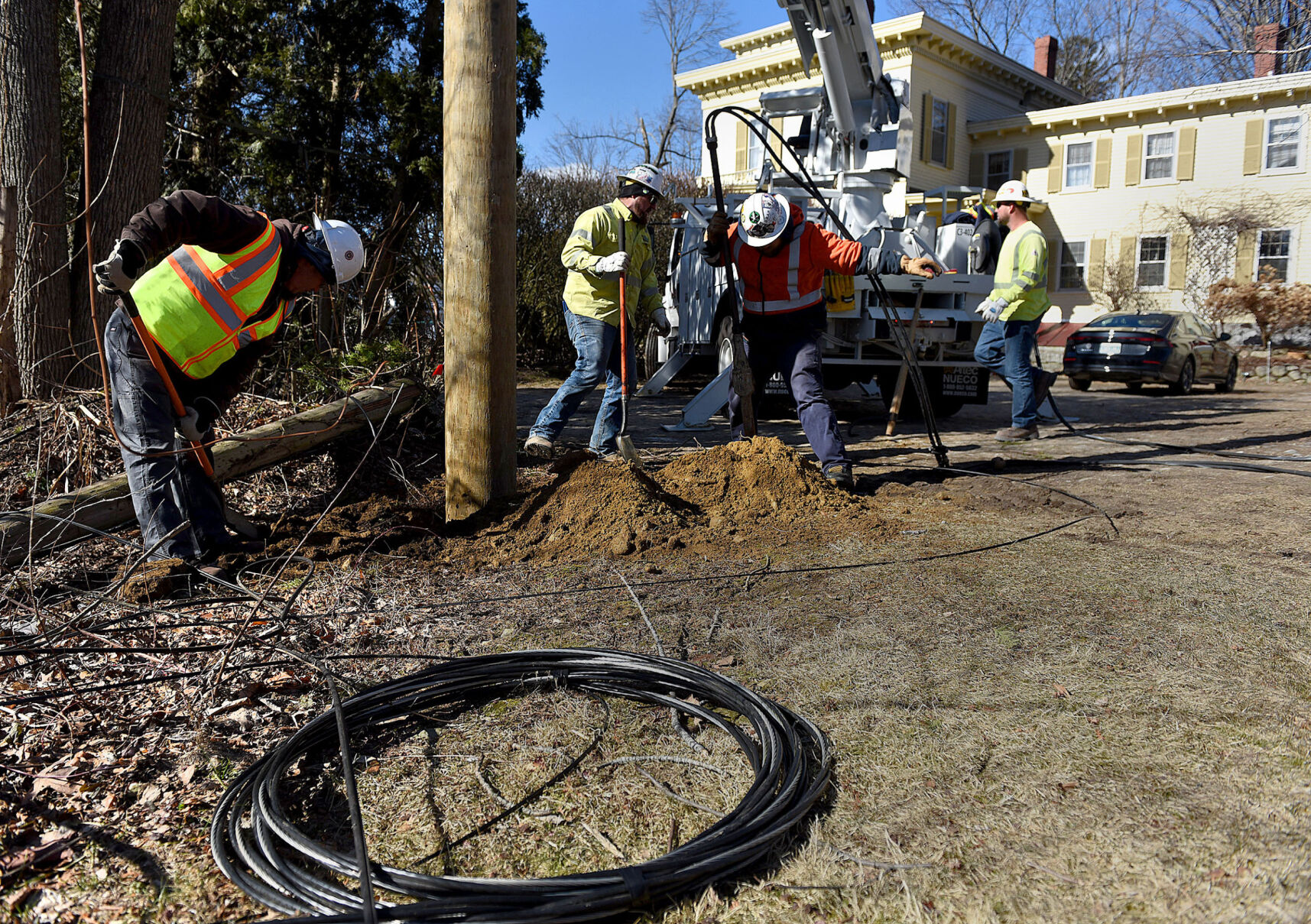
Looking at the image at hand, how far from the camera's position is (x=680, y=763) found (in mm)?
2475

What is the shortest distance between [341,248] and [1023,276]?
549 cm

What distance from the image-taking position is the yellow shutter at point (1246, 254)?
71.6 feet

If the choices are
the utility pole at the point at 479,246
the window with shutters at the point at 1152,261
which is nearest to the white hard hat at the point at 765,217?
the utility pole at the point at 479,246

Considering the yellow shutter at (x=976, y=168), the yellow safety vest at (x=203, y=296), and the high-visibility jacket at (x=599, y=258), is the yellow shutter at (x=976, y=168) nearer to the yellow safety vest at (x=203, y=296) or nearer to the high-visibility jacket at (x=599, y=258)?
the high-visibility jacket at (x=599, y=258)

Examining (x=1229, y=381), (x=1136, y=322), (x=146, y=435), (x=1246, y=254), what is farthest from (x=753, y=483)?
(x=1246, y=254)

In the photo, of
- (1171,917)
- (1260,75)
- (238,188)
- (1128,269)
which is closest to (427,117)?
(238,188)

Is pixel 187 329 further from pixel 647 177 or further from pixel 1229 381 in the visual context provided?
pixel 1229 381

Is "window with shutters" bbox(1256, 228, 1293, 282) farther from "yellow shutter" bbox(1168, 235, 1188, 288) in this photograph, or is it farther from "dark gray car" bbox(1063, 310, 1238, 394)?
"dark gray car" bbox(1063, 310, 1238, 394)

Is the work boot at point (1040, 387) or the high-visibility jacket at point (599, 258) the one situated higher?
the high-visibility jacket at point (599, 258)

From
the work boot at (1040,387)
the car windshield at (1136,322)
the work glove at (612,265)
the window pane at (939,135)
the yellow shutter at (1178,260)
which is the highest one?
the window pane at (939,135)

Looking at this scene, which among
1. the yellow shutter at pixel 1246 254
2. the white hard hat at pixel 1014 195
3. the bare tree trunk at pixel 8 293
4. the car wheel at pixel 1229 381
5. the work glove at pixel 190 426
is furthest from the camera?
the yellow shutter at pixel 1246 254

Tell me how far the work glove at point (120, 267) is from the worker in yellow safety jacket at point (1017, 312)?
612 cm

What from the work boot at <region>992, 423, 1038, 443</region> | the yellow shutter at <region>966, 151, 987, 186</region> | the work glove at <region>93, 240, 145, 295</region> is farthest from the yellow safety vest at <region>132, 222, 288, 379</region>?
the yellow shutter at <region>966, 151, 987, 186</region>

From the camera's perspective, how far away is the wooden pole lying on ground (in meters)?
3.84
